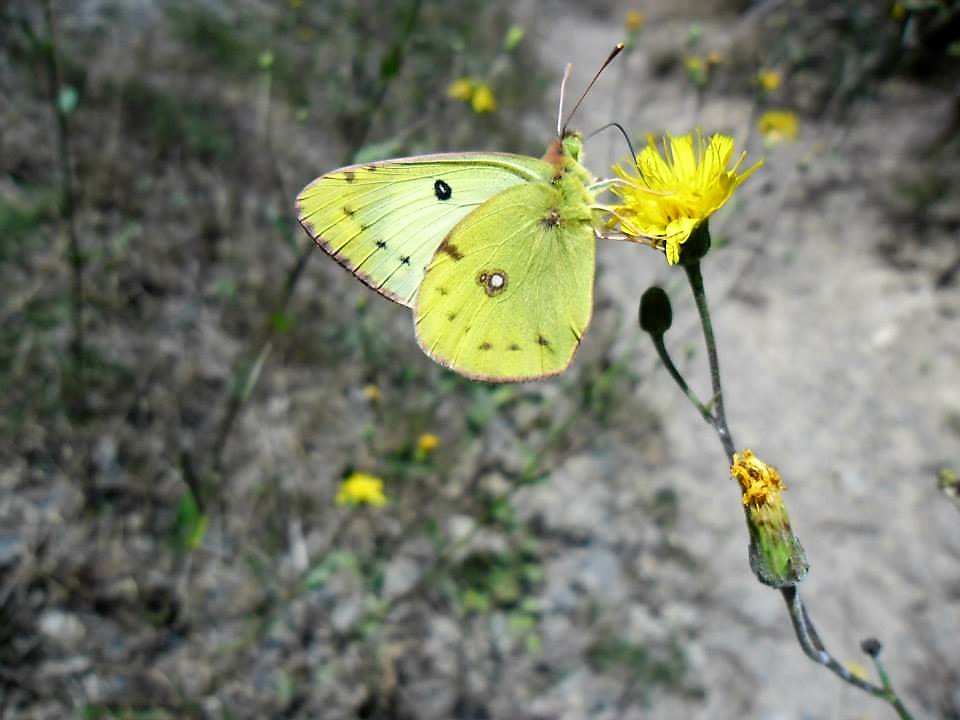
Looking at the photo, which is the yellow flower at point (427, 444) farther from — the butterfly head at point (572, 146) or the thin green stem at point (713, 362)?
the thin green stem at point (713, 362)

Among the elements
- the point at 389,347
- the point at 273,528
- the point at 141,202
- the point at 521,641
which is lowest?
the point at 521,641

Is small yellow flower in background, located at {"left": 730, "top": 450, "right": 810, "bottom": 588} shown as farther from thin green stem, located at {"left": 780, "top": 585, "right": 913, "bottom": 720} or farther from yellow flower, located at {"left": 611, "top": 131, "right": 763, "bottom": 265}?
yellow flower, located at {"left": 611, "top": 131, "right": 763, "bottom": 265}

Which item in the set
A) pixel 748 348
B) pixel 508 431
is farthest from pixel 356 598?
pixel 748 348

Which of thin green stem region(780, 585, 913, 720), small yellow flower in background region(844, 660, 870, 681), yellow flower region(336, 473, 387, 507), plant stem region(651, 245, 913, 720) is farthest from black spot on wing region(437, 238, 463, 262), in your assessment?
small yellow flower in background region(844, 660, 870, 681)

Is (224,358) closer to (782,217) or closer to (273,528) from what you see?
(273,528)

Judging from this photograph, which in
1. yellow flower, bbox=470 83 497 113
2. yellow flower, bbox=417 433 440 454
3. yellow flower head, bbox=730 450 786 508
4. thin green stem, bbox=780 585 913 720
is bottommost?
thin green stem, bbox=780 585 913 720

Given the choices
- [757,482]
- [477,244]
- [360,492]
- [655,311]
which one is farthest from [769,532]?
[360,492]
